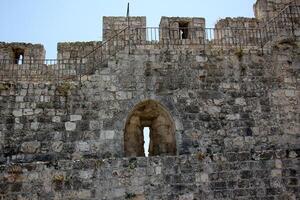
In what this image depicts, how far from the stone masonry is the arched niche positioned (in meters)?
0.03

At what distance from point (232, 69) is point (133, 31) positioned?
4.91 m

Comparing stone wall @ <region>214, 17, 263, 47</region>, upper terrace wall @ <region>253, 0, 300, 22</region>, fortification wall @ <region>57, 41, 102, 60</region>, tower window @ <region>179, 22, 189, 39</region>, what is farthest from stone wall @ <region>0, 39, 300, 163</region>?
upper terrace wall @ <region>253, 0, 300, 22</region>

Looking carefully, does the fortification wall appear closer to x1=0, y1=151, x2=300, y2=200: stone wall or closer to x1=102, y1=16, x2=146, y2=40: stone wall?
x1=102, y1=16, x2=146, y2=40: stone wall

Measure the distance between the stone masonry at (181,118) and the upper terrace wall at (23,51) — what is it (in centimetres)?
441

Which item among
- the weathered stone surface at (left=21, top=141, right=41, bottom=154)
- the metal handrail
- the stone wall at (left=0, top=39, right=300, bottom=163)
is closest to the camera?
the weathered stone surface at (left=21, top=141, right=41, bottom=154)

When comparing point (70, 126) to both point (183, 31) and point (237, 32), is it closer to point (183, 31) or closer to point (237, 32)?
point (183, 31)

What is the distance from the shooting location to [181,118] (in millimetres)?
10750

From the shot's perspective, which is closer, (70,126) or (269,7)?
(70,126)

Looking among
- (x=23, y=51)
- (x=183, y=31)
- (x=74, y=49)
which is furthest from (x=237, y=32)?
(x=23, y=51)

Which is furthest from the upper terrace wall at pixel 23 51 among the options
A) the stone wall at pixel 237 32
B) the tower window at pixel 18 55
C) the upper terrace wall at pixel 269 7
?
the upper terrace wall at pixel 269 7

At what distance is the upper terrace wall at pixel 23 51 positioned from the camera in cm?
1524

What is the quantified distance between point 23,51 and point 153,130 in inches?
260

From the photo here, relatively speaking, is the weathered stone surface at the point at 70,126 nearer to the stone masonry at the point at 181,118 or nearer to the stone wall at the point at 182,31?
the stone masonry at the point at 181,118

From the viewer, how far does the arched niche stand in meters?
10.9
